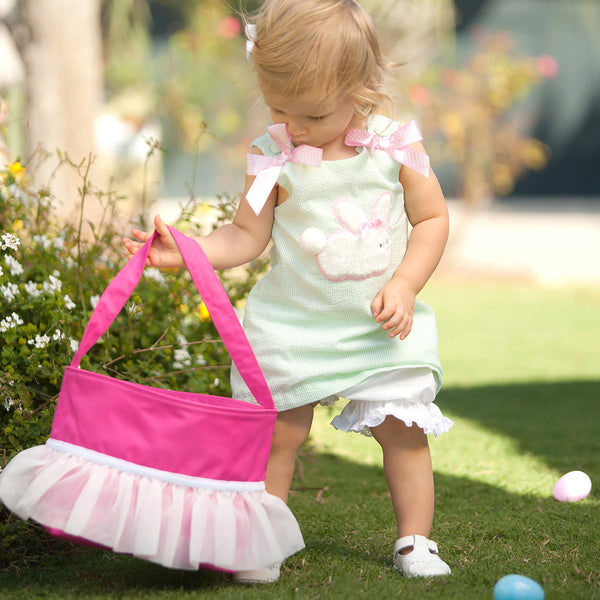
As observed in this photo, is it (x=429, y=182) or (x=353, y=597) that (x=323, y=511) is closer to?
(x=353, y=597)

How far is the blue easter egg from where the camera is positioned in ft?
5.55

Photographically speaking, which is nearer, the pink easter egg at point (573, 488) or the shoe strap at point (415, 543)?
the shoe strap at point (415, 543)

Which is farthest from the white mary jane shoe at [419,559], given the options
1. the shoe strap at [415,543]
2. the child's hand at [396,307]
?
the child's hand at [396,307]

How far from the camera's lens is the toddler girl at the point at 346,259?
195cm

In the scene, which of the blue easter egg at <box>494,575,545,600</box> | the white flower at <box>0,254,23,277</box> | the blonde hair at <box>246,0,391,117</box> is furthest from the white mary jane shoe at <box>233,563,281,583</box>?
the blonde hair at <box>246,0,391,117</box>

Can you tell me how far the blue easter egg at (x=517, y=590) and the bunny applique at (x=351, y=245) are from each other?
696mm

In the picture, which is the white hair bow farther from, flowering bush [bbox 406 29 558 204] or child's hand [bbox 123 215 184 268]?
flowering bush [bbox 406 29 558 204]

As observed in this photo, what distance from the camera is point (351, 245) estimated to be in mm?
1993

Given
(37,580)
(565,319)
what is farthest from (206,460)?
(565,319)

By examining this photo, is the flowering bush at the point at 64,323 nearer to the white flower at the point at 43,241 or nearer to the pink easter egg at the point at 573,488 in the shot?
the white flower at the point at 43,241

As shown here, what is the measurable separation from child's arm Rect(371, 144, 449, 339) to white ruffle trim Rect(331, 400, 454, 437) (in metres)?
0.16

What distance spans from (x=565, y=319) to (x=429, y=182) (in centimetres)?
451

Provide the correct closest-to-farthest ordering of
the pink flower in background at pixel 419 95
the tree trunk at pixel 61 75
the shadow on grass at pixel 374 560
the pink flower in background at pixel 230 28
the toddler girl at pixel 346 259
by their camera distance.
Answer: the shadow on grass at pixel 374 560 → the toddler girl at pixel 346 259 → the tree trunk at pixel 61 75 → the pink flower in background at pixel 419 95 → the pink flower in background at pixel 230 28

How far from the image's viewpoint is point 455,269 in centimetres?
915
